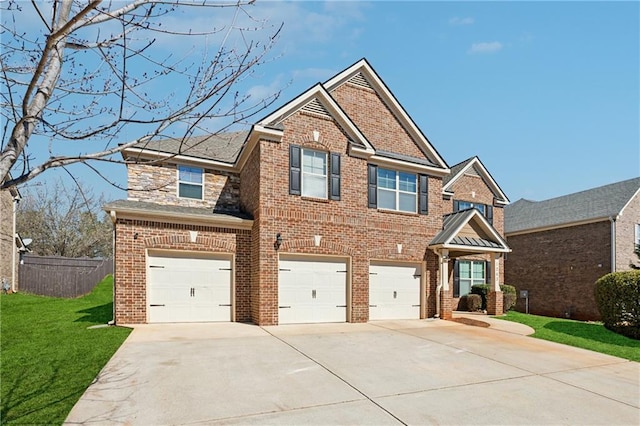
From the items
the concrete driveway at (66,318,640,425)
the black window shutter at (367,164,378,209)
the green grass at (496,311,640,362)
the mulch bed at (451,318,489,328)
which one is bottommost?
the mulch bed at (451,318,489,328)

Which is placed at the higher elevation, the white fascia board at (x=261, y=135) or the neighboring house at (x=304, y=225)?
the white fascia board at (x=261, y=135)

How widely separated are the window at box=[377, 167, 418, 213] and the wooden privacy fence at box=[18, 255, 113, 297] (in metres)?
17.4

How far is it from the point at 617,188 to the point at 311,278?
20.4 meters

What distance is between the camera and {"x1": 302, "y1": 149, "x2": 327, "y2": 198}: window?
12.9 meters

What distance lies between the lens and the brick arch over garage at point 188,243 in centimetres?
1165

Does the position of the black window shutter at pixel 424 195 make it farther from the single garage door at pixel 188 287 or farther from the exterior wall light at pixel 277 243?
the single garage door at pixel 188 287

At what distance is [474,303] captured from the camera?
18047 millimetres

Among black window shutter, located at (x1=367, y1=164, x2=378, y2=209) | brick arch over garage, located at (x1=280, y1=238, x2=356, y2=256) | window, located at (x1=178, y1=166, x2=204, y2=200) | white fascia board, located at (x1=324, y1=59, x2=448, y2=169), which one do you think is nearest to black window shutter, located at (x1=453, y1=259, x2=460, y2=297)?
white fascia board, located at (x1=324, y1=59, x2=448, y2=169)

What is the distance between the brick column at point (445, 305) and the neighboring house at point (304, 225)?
52 mm

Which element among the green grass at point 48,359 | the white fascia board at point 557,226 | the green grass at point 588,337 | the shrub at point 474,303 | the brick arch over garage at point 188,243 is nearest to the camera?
the green grass at point 48,359

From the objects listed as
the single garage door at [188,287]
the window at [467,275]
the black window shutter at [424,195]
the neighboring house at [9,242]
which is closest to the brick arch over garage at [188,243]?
the single garage door at [188,287]

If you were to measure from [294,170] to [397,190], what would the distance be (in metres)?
4.44

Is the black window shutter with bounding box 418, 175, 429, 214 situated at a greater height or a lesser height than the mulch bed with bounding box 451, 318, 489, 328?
greater

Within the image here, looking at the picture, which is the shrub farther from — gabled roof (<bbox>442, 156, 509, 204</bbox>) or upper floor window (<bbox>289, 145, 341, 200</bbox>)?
upper floor window (<bbox>289, 145, 341, 200</bbox>)
